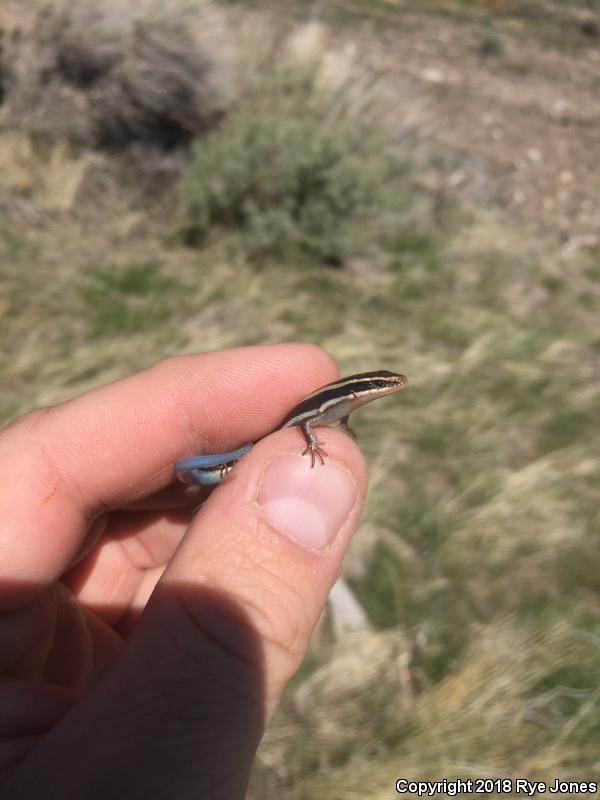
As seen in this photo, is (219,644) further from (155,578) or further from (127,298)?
(127,298)

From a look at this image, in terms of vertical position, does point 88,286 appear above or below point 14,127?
below

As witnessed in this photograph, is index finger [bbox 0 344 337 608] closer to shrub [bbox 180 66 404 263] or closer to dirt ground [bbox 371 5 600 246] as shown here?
shrub [bbox 180 66 404 263]

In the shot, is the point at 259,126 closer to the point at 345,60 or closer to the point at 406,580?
the point at 345,60

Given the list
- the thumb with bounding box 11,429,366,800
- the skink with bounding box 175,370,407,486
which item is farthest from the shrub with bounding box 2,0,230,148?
the thumb with bounding box 11,429,366,800

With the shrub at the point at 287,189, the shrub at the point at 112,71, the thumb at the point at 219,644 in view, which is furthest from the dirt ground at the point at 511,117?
the thumb at the point at 219,644

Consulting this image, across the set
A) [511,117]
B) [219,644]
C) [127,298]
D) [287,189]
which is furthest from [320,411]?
[511,117]

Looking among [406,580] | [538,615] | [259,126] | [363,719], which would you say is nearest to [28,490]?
[363,719]

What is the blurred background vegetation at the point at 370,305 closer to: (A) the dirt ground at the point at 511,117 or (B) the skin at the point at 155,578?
(A) the dirt ground at the point at 511,117
